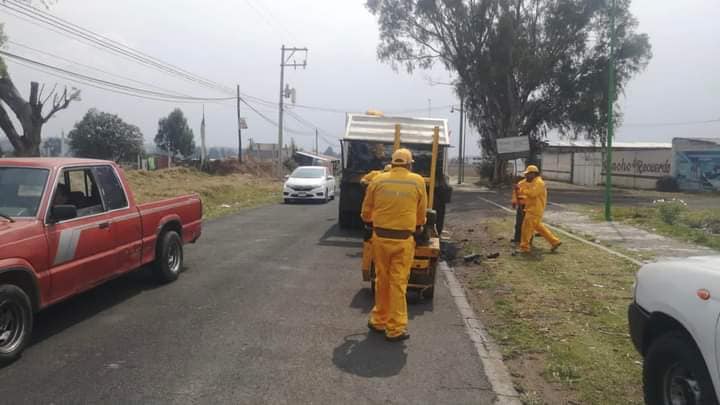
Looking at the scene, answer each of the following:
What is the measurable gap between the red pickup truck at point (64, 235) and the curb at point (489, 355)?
3936 mm

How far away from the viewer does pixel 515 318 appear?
280 inches

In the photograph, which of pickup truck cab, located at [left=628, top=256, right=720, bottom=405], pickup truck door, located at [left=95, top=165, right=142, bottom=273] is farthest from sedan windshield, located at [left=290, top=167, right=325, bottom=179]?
pickup truck cab, located at [left=628, top=256, right=720, bottom=405]

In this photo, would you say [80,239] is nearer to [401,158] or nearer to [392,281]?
[392,281]

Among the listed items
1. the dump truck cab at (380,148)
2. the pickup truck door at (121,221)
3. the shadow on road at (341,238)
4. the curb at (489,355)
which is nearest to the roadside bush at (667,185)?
the dump truck cab at (380,148)

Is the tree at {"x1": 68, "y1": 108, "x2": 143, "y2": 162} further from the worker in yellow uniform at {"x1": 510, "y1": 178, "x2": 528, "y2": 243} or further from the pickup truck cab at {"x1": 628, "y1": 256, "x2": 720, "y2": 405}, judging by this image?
the pickup truck cab at {"x1": 628, "y1": 256, "x2": 720, "y2": 405}

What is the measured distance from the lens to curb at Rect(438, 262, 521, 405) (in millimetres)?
4820

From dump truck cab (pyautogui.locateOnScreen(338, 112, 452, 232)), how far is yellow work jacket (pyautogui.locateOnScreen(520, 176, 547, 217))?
2253mm

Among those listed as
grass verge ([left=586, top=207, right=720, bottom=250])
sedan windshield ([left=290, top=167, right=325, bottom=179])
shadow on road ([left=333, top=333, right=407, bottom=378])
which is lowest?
shadow on road ([left=333, top=333, right=407, bottom=378])

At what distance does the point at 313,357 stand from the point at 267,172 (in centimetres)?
5011

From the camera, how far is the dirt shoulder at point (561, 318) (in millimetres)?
5023

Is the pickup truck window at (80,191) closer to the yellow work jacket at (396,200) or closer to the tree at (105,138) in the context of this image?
the yellow work jacket at (396,200)

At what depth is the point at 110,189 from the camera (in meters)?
7.24

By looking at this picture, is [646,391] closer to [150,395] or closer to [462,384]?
[462,384]

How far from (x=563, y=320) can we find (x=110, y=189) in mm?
5418
